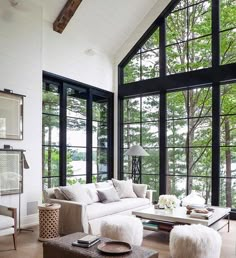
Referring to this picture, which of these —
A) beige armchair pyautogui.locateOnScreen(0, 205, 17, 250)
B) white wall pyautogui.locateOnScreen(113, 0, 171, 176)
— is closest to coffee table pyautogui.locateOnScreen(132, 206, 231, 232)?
beige armchair pyautogui.locateOnScreen(0, 205, 17, 250)

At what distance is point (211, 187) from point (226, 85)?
2.09 metres

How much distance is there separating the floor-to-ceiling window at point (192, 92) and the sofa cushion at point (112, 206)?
4.10ft

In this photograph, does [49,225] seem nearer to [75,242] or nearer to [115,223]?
[115,223]

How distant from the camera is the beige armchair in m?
3.92

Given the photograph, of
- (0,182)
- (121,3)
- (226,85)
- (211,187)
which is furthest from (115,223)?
(121,3)

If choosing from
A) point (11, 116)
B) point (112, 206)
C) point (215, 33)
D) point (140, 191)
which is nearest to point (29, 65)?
point (11, 116)

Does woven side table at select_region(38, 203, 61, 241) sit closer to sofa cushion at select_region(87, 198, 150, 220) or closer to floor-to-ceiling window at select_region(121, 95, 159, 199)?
sofa cushion at select_region(87, 198, 150, 220)

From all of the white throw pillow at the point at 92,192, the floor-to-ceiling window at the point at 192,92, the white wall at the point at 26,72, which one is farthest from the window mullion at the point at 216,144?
the white wall at the point at 26,72

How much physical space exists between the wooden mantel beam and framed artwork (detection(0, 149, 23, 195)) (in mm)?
2640

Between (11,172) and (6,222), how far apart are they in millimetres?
1181

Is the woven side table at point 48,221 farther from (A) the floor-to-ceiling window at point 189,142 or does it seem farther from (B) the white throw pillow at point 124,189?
(A) the floor-to-ceiling window at point 189,142

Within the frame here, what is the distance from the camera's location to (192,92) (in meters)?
6.55

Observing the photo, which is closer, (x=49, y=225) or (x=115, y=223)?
(x=115, y=223)

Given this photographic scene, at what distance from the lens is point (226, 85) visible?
613 centimetres
